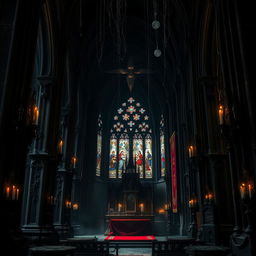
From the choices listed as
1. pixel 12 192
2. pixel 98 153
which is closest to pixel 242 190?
pixel 12 192

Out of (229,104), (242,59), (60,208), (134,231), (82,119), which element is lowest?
(134,231)

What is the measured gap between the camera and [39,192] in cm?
1211

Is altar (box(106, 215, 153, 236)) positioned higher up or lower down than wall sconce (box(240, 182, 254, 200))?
lower down

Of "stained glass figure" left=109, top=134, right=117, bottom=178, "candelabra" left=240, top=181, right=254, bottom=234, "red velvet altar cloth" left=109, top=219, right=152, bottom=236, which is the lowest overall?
"red velvet altar cloth" left=109, top=219, right=152, bottom=236

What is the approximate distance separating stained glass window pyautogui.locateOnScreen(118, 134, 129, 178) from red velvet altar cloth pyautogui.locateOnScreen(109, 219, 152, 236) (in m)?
6.00

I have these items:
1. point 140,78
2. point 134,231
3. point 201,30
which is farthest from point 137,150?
point 201,30

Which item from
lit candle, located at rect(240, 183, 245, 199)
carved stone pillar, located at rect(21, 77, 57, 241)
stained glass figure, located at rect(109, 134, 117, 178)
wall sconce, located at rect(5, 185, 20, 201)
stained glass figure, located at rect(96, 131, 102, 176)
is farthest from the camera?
stained glass figure, located at rect(109, 134, 117, 178)

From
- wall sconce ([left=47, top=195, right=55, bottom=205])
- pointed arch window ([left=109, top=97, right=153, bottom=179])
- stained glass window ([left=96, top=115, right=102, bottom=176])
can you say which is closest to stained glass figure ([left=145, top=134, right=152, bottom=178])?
pointed arch window ([left=109, top=97, right=153, bottom=179])

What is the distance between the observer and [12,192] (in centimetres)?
765

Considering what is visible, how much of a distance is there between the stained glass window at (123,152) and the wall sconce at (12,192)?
62.1ft

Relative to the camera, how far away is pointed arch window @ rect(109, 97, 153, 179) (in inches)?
1086

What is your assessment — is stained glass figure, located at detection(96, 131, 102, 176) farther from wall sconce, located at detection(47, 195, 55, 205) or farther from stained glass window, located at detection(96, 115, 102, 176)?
wall sconce, located at detection(47, 195, 55, 205)

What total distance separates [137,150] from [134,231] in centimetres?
896

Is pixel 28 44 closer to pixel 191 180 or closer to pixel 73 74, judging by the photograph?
pixel 73 74
